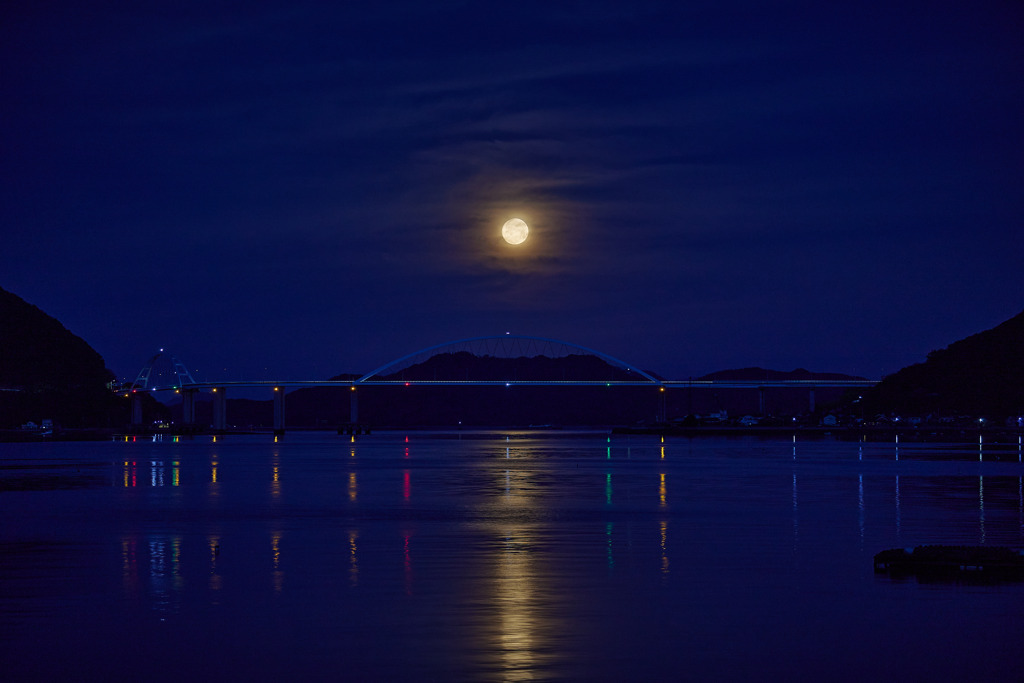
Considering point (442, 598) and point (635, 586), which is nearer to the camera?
point (442, 598)

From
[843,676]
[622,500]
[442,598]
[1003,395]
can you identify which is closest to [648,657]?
[843,676]

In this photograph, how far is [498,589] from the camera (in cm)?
1952

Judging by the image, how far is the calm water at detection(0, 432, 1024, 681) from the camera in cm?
1411

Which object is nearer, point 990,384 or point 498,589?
point 498,589

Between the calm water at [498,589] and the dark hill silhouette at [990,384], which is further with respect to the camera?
the dark hill silhouette at [990,384]

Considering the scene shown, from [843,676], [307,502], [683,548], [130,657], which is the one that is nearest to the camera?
[843,676]

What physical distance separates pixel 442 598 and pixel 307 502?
22544 millimetres

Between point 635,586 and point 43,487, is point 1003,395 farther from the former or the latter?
point 635,586

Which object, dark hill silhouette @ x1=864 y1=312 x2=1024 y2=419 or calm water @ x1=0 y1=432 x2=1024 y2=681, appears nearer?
calm water @ x1=0 y1=432 x2=1024 y2=681

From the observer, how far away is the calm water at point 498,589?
14109mm

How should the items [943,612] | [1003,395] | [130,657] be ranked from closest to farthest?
[130,657]
[943,612]
[1003,395]

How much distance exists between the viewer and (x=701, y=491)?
45344 mm

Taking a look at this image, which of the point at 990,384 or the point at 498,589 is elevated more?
the point at 990,384

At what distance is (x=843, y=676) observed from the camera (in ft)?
43.8
